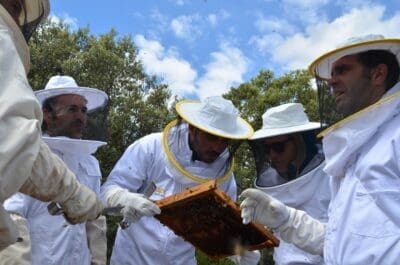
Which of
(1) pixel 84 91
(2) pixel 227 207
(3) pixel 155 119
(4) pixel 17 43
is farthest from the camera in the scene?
(3) pixel 155 119

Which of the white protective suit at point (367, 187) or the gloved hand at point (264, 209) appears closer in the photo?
the white protective suit at point (367, 187)

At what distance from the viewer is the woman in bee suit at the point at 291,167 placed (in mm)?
4281

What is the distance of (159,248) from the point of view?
14.9 feet

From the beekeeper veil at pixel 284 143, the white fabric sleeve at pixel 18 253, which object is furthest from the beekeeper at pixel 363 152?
the white fabric sleeve at pixel 18 253

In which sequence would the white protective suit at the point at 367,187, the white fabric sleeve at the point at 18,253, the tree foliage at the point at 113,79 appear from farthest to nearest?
the tree foliage at the point at 113,79 → the white fabric sleeve at the point at 18,253 → the white protective suit at the point at 367,187

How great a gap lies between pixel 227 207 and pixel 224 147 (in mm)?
1213

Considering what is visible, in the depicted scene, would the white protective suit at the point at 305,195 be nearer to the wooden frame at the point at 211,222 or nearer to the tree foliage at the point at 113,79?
the wooden frame at the point at 211,222

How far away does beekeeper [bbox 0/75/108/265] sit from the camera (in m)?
4.30

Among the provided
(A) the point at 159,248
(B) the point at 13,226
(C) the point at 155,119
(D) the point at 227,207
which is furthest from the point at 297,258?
(C) the point at 155,119

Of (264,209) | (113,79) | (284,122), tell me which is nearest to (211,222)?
(264,209)

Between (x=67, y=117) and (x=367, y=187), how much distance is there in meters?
3.00

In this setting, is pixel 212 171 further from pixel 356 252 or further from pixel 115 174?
pixel 356 252

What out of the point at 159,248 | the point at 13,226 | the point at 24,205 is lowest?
the point at 159,248

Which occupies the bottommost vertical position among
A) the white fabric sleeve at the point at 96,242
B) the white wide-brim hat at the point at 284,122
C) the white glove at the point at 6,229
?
the white fabric sleeve at the point at 96,242
